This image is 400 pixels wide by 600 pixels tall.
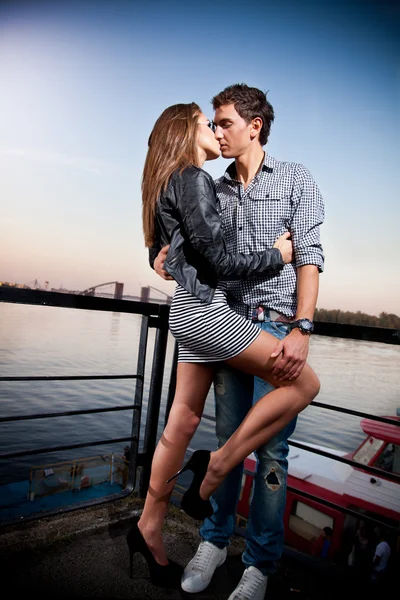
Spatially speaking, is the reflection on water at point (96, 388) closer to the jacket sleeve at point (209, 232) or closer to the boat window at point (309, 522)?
the jacket sleeve at point (209, 232)

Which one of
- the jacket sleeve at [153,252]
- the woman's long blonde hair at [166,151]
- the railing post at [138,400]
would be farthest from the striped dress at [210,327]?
the railing post at [138,400]

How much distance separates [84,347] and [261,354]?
7984 cm

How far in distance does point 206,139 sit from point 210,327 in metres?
0.74

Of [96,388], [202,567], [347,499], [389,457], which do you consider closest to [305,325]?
[202,567]

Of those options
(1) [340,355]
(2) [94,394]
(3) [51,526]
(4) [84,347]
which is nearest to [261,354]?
(3) [51,526]

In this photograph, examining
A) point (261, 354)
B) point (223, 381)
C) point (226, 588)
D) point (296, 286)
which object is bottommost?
point (226, 588)

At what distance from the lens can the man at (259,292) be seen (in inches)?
61.9

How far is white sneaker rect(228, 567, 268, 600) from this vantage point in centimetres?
153

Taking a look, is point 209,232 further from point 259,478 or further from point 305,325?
point 259,478

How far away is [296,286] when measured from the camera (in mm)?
1646

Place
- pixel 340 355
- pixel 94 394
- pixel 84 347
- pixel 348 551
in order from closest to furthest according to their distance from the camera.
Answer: pixel 348 551 < pixel 94 394 < pixel 84 347 < pixel 340 355

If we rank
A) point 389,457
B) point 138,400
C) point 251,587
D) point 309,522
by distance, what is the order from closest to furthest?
point 251,587
point 138,400
point 389,457
point 309,522

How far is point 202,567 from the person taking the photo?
5.51 ft

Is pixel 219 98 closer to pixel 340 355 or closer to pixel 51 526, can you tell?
pixel 51 526
